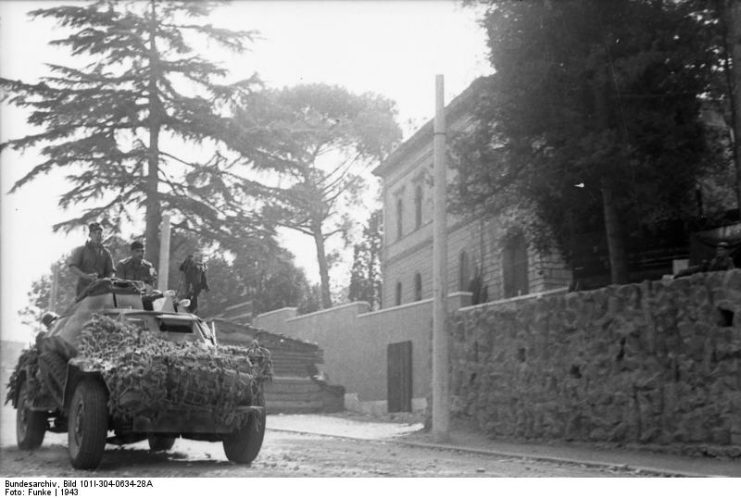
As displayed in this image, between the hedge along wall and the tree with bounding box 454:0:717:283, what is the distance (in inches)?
144

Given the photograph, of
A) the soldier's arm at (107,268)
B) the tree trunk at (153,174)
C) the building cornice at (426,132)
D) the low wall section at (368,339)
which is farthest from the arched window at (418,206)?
the soldier's arm at (107,268)

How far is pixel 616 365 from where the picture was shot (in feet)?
42.6

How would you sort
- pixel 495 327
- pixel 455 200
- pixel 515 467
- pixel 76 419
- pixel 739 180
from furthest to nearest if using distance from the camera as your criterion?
1. pixel 455 200
2. pixel 495 327
3. pixel 739 180
4. pixel 515 467
5. pixel 76 419

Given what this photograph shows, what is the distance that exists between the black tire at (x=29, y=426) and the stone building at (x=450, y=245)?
1119 centimetres

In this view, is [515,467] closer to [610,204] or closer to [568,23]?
[610,204]

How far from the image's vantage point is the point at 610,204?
58.1ft

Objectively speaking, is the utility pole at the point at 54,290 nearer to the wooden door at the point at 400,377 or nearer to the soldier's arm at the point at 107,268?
the wooden door at the point at 400,377

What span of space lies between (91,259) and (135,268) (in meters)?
0.77

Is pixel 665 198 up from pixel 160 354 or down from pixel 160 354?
up

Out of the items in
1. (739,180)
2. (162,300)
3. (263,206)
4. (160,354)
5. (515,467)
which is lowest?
(515,467)

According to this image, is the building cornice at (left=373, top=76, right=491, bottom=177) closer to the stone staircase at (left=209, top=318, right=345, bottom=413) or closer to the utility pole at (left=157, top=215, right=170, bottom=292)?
the utility pole at (left=157, top=215, right=170, bottom=292)

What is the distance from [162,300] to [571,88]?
10.3 m

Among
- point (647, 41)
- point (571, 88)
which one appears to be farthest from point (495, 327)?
point (647, 41)

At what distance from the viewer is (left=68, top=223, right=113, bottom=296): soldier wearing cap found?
36.6 feet
